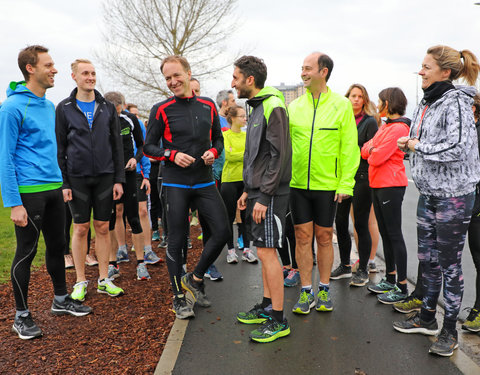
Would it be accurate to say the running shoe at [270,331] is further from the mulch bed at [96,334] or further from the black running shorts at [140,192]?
the black running shorts at [140,192]

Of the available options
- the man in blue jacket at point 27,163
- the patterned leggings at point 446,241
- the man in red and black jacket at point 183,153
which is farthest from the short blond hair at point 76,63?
the patterned leggings at point 446,241

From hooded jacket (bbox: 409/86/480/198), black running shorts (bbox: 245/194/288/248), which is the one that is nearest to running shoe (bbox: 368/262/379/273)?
hooded jacket (bbox: 409/86/480/198)

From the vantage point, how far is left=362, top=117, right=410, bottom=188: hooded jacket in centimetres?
436

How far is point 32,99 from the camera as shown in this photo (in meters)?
3.79

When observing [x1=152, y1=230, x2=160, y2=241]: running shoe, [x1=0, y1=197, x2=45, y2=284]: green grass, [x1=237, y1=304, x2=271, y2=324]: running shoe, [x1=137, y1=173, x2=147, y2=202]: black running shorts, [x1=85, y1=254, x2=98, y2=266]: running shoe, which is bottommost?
[x1=0, y1=197, x2=45, y2=284]: green grass

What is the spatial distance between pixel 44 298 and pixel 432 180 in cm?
436

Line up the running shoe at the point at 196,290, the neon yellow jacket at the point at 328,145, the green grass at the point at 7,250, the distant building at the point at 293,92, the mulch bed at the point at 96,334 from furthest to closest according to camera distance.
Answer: the green grass at the point at 7,250
the distant building at the point at 293,92
the running shoe at the point at 196,290
the neon yellow jacket at the point at 328,145
the mulch bed at the point at 96,334

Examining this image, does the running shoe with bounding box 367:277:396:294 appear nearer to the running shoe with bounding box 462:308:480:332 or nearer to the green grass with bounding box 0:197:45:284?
the running shoe with bounding box 462:308:480:332

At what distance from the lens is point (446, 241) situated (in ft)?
10.8

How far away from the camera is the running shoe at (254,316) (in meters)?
3.93

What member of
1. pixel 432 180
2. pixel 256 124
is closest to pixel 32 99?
pixel 256 124

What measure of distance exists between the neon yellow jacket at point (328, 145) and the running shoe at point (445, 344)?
1448 millimetres

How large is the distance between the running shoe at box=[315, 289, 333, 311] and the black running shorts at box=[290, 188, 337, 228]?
736mm

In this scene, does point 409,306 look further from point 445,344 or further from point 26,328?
point 26,328
